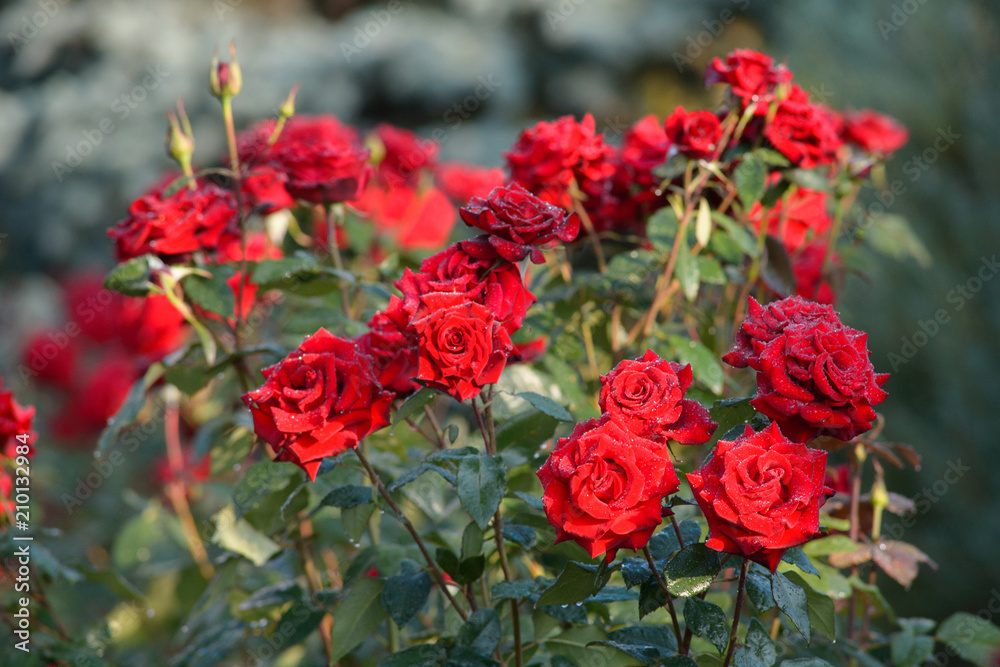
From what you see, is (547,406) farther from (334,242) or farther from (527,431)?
(334,242)

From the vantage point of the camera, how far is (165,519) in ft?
5.44

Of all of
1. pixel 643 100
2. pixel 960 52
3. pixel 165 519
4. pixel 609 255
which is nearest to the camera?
pixel 609 255

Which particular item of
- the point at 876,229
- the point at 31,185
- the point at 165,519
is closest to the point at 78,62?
the point at 31,185

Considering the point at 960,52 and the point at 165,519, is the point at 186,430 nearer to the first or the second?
the point at 165,519

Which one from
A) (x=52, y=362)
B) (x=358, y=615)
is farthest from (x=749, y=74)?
(x=52, y=362)

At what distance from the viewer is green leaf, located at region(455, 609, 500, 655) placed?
77 centimetres

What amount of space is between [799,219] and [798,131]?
0.33 meters

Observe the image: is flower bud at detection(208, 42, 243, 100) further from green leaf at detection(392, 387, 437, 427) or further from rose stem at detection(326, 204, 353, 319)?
green leaf at detection(392, 387, 437, 427)

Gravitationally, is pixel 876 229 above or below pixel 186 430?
above

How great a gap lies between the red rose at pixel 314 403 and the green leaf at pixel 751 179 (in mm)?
571

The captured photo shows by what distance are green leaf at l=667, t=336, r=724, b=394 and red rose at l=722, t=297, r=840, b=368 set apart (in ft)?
0.95

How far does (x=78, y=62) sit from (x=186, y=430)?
3.78m

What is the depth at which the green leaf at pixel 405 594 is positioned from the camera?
82 centimetres

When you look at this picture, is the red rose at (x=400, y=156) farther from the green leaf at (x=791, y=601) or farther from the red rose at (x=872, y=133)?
the green leaf at (x=791, y=601)
